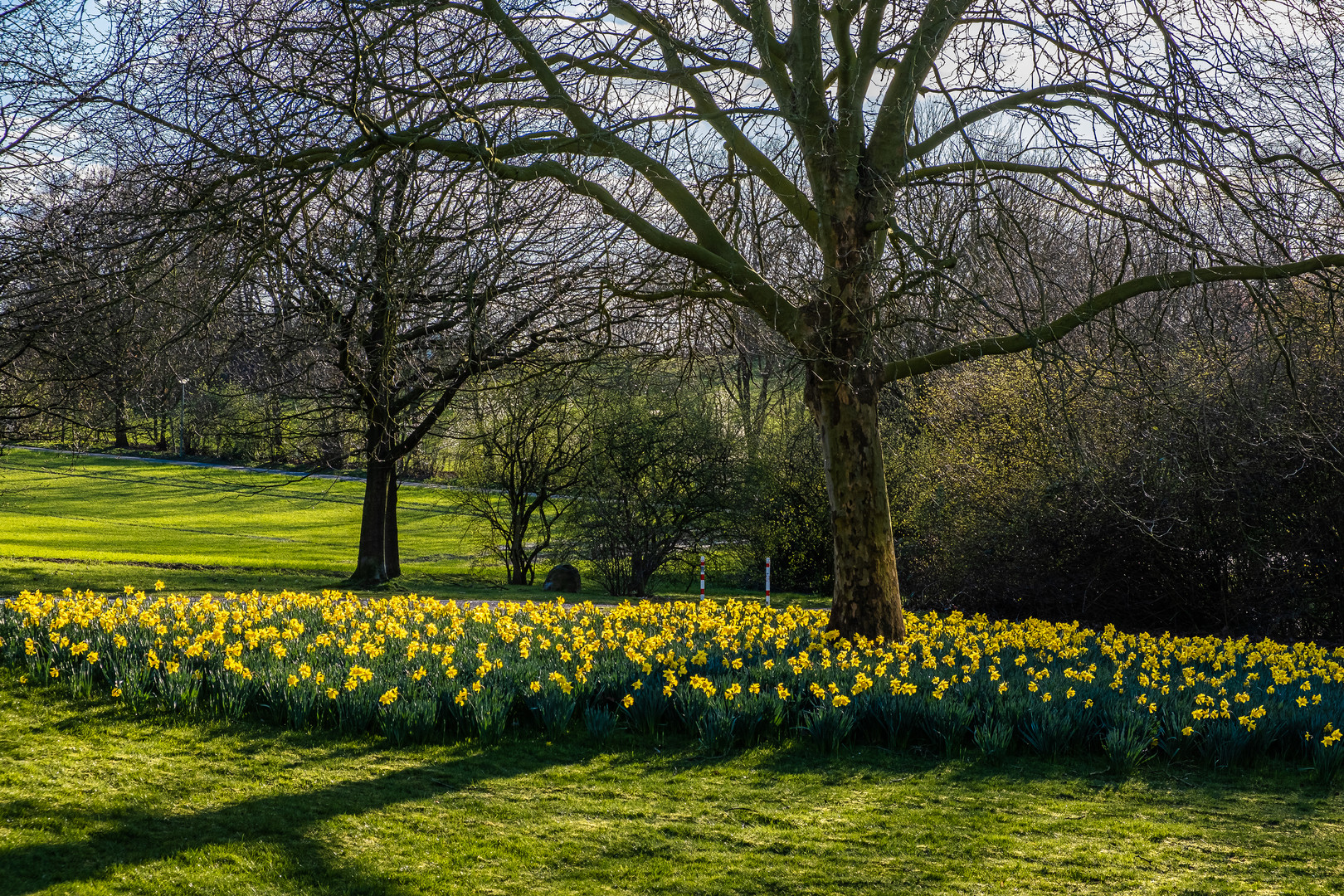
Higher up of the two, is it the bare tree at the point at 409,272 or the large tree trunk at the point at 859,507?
the bare tree at the point at 409,272

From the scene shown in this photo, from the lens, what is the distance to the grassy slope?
405 centimetres

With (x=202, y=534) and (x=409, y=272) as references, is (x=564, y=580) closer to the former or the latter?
(x=409, y=272)

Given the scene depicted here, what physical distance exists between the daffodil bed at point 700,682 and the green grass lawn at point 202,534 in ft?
Result: 27.1

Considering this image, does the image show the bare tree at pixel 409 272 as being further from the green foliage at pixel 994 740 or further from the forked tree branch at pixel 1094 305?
the green foliage at pixel 994 740

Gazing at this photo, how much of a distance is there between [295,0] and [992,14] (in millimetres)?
4221

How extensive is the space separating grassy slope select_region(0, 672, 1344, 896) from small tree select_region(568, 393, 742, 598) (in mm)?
13032

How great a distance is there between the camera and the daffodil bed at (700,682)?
604 centimetres

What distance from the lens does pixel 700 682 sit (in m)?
6.35

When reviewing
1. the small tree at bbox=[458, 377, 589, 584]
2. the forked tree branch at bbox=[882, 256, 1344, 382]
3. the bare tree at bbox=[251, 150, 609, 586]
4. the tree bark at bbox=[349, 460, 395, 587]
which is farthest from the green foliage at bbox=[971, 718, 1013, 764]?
the small tree at bbox=[458, 377, 589, 584]

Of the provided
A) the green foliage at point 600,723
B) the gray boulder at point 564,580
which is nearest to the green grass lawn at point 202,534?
the gray boulder at point 564,580

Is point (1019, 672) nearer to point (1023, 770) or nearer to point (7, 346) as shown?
point (1023, 770)

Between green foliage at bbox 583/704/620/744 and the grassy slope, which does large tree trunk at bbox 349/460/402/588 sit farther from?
green foliage at bbox 583/704/620/744

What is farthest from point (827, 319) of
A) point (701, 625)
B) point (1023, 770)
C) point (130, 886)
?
point (130, 886)

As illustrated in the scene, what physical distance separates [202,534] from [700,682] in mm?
31058
